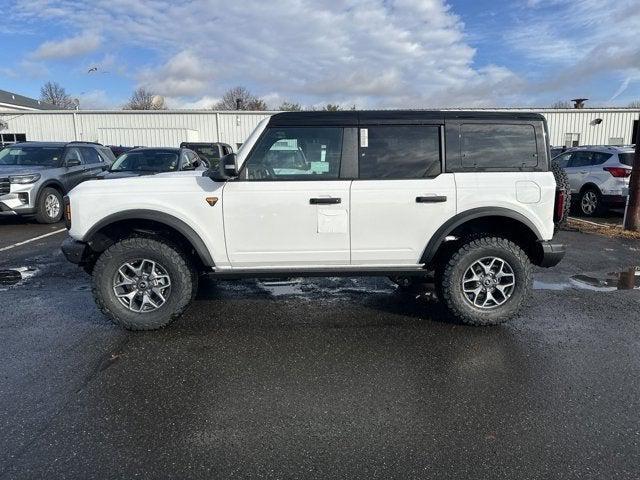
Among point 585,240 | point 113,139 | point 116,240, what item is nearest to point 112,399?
point 116,240

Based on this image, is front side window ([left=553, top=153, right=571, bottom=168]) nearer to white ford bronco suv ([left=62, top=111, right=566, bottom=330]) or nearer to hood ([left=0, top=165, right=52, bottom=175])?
white ford bronco suv ([left=62, top=111, right=566, bottom=330])

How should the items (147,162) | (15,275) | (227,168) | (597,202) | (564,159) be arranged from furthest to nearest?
1. (564,159)
2. (597,202)
3. (147,162)
4. (15,275)
5. (227,168)

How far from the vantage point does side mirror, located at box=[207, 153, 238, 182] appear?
4027 millimetres

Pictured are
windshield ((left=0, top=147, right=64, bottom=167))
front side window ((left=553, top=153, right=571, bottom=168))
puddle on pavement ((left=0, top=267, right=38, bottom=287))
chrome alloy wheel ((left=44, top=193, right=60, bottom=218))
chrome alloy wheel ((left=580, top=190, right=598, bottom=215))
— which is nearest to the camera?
puddle on pavement ((left=0, top=267, right=38, bottom=287))

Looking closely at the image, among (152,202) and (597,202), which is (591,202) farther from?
(152,202)

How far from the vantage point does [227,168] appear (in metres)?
4.02

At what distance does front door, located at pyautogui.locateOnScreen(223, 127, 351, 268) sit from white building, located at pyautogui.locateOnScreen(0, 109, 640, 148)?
2577 centimetres

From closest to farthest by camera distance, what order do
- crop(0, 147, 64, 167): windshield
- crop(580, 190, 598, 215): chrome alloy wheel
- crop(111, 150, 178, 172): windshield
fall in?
crop(111, 150, 178, 172): windshield → crop(0, 147, 64, 167): windshield → crop(580, 190, 598, 215): chrome alloy wheel

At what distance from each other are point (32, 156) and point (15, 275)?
5.56 m

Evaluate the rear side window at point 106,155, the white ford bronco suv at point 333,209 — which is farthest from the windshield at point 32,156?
the white ford bronco suv at point 333,209

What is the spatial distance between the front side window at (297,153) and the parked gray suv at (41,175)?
7592 mm

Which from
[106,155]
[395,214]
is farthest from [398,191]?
[106,155]

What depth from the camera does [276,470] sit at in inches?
95.0

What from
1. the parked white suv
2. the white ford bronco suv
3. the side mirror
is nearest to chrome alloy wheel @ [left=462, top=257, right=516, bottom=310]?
the white ford bronco suv
